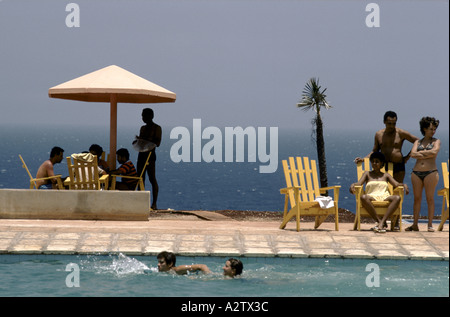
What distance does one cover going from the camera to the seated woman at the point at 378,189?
11016 mm

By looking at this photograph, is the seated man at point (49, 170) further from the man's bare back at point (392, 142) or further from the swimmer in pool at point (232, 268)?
the man's bare back at point (392, 142)

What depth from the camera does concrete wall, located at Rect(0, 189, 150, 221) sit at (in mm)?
11703

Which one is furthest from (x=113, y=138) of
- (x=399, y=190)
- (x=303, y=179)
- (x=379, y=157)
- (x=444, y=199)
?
(x=444, y=199)

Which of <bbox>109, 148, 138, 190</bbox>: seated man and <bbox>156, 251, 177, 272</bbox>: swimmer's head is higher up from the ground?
<bbox>109, 148, 138, 190</bbox>: seated man

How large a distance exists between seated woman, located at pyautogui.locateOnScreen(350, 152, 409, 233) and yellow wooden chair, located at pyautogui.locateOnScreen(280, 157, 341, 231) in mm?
444

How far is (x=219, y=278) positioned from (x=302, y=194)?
300cm

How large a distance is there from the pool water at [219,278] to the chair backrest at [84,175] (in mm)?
2467

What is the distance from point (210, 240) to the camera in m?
10.3

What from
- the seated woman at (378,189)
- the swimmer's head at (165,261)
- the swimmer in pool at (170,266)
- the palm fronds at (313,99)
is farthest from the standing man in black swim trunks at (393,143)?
the palm fronds at (313,99)

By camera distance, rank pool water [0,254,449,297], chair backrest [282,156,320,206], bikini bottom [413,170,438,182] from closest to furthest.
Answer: pool water [0,254,449,297] < bikini bottom [413,170,438,182] < chair backrest [282,156,320,206]

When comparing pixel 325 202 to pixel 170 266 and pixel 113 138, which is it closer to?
pixel 170 266

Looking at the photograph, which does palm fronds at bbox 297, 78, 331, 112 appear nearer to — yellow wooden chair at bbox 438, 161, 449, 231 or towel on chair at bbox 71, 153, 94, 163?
yellow wooden chair at bbox 438, 161, 449, 231

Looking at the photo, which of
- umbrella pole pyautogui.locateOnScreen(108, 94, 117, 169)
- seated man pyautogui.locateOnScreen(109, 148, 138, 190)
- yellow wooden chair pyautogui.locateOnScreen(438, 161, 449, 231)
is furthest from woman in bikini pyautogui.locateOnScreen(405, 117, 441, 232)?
umbrella pole pyautogui.locateOnScreen(108, 94, 117, 169)
